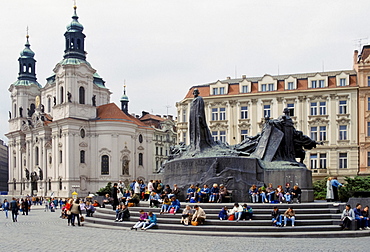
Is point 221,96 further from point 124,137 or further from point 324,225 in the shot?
point 324,225

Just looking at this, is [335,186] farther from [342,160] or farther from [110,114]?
[110,114]

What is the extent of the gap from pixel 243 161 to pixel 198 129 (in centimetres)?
295

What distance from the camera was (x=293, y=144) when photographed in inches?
984

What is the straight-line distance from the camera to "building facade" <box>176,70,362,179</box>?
53062 mm

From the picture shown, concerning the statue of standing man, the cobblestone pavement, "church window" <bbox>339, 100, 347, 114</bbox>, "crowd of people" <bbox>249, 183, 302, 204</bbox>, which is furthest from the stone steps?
"church window" <bbox>339, 100, 347, 114</bbox>

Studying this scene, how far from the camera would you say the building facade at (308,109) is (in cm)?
5306

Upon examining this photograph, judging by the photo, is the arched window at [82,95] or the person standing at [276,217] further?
the arched window at [82,95]

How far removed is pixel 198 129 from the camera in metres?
24.7

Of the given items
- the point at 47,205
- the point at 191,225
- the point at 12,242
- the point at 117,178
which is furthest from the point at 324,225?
the point at 117,178

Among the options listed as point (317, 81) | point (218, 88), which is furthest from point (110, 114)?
point (317, 81)

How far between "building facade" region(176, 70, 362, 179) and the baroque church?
26160 millimetres

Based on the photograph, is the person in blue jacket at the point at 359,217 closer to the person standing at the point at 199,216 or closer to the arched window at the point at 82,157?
the person standing at the point at 199,216

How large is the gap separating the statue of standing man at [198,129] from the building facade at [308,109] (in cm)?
3107

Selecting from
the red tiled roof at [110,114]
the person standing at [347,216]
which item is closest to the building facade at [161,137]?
the red tiled roof at [110,114]
